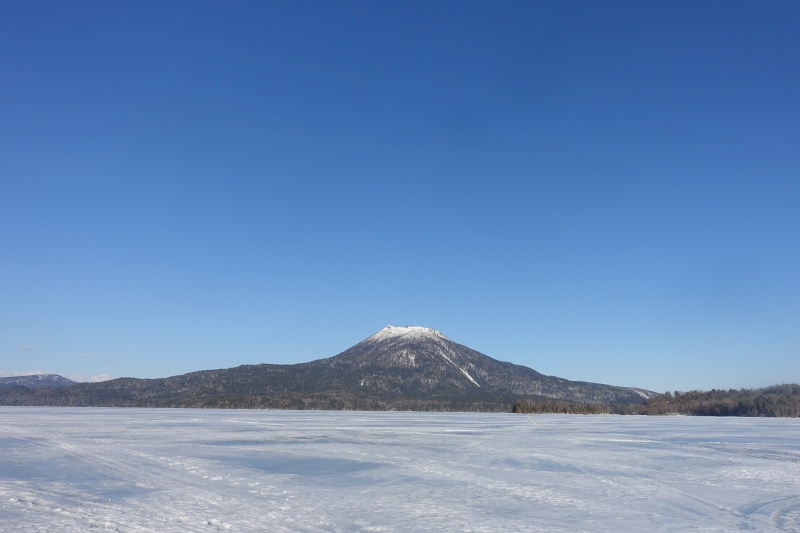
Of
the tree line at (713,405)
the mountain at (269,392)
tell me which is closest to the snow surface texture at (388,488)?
the tree line at (713,405)

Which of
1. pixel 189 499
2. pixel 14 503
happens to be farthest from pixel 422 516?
pixel 14 503

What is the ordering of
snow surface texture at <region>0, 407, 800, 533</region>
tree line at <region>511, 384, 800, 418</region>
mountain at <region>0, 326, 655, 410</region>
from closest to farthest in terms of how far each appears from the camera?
snow surface texture at <region>0, 407, 800, 533</region>
tree line at <region>511, 384, 800, 418</region>
mountain at <region>0, 326, 655, 410</region>

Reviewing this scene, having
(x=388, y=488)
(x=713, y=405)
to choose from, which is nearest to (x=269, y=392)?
(x=713, y=405)

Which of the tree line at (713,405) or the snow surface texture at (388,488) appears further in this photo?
the tree line at (713,405)

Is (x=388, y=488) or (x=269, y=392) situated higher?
(x=269, y=392)

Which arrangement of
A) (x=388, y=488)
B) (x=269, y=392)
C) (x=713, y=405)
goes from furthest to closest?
(x=269, y=392), (x=713, y=405), (x=388, y=488)

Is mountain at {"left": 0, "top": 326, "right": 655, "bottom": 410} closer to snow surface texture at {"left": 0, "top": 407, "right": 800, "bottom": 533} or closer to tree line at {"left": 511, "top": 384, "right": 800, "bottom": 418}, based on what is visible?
tree line at {"left": 511, "top": 384, "right": 800, "bottom": 418}

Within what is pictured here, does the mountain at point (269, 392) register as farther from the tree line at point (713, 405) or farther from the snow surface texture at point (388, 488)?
the snow surface texture at point (388, 488)

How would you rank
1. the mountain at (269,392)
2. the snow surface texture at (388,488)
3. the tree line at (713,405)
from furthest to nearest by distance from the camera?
the mountain at (269,392) < the tree line at (713,405) < the snow surface texture at (388,488)

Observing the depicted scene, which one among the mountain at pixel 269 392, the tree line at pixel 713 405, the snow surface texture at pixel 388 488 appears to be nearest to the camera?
the snow surface texture at pixel 388 488

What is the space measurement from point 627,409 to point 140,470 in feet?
395

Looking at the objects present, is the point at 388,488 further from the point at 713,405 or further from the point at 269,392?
the point at 269,392

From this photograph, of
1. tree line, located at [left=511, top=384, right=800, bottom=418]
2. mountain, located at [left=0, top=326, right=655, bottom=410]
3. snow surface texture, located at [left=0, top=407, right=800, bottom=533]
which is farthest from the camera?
mountain, located at [left=0, top=326, right=655, bottom=410]

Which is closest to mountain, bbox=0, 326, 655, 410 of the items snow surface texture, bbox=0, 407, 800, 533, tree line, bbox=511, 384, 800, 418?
tree line, bbox=511, 384, 800, 418
